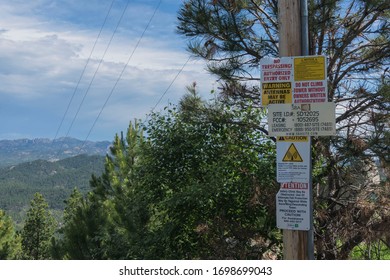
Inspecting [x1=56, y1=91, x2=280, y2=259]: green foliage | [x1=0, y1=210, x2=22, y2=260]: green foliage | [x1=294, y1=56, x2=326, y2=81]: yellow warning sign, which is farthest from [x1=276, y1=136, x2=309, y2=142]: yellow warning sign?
[x1=0, y1=210, x2=22, y2=260]: green foliage

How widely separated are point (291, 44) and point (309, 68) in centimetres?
25

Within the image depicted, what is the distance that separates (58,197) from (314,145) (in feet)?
627

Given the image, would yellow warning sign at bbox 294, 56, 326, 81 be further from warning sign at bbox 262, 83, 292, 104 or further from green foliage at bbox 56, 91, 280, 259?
green foliage at bbox 56, 91, 280, 259

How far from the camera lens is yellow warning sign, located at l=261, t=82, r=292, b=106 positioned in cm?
386

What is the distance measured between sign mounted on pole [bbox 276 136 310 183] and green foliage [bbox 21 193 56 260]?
42.0 m

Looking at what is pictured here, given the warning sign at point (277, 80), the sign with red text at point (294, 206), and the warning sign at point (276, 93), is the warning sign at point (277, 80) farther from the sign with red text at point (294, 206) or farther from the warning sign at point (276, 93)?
the sign with red text at point (294, 206)

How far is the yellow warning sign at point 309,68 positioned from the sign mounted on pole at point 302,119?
9.0 inches

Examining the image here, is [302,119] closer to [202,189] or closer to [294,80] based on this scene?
[294,80]

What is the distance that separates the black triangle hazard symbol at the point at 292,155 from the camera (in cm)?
379

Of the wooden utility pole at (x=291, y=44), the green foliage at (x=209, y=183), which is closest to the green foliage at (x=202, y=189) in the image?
the green foliage at (x=209, y=183)

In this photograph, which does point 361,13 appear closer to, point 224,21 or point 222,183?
point 224,21

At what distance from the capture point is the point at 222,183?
674 centimetres

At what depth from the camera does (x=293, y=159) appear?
12.5ft

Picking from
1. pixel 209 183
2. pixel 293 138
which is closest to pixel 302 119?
pixel 293 138
